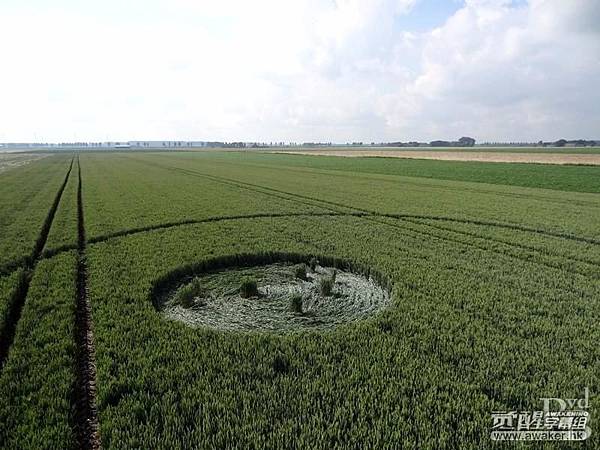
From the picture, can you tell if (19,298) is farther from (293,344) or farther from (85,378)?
(293,344)

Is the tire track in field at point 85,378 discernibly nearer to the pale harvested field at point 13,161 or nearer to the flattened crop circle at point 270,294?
the flattened crop circle at point 270,294

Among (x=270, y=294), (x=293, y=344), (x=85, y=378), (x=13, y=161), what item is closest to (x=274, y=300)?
(x=270, y=294)

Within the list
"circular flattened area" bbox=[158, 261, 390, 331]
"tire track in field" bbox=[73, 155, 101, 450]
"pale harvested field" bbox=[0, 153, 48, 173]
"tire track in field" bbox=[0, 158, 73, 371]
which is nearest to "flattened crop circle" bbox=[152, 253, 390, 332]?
"circular flattened area" bbox=[158, 261, 390, 331]

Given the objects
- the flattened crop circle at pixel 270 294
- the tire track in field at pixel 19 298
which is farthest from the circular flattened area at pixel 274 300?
the tire track in field at pixel 19 298

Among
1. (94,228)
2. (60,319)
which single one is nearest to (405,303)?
(60,319)

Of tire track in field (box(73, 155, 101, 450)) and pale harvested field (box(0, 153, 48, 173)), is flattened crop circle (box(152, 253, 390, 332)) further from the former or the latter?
pale harvested field (box(0, 153, 48, 173))
